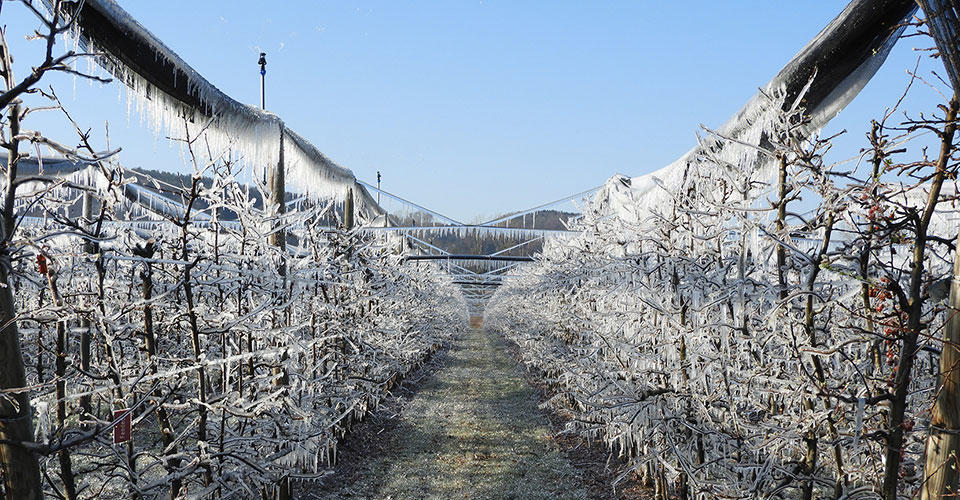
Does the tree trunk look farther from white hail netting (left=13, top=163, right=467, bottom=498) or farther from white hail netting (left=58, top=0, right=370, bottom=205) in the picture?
white hail netting (left=58, top=0, right=370, bottom=205)

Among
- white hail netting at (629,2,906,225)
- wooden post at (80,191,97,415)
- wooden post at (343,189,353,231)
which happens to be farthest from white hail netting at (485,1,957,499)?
wooden post at (80,191,97,415)

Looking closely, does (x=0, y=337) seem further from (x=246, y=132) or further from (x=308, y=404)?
(x=308, y=404)

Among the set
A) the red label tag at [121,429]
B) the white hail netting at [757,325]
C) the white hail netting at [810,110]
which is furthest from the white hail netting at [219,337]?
the white hail netting at [810,110]

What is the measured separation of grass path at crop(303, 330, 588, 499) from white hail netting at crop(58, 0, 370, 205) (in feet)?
14.1

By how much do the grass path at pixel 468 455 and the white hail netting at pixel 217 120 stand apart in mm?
4300

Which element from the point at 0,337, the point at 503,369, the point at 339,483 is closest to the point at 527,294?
the point at 503,369

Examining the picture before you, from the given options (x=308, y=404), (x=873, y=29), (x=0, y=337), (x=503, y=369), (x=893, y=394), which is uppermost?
(x=873, y=29)

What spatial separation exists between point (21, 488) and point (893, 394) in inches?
147

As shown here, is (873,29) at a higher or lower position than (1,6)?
higher

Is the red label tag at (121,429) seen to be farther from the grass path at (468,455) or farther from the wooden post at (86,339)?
the grass path at (468,455)

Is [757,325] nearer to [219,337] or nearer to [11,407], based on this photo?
[11,407]

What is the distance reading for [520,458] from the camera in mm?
9461

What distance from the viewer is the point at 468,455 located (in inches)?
378

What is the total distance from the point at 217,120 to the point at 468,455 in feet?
23.1
